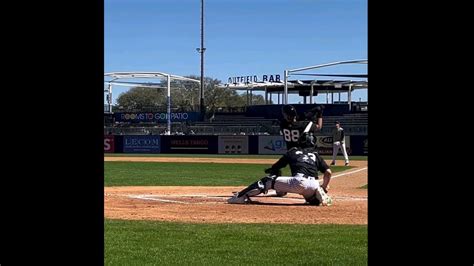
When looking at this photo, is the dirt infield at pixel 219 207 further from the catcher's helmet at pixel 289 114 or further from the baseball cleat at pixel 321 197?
the catcher's helmet at pixel 289 114

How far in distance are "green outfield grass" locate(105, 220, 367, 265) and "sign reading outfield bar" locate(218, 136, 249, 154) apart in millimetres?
33740

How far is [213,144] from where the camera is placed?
43.5 m

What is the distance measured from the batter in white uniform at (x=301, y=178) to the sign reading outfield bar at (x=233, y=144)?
3075cm

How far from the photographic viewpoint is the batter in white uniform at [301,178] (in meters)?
11.6

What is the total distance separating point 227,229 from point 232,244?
1291 millimetres

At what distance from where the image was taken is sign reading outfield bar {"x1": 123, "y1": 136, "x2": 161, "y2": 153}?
4591 cm

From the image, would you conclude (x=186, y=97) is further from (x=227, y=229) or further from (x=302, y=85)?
(x=227, y=229)

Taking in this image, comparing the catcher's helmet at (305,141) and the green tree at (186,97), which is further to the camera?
the green tree at (186,97)

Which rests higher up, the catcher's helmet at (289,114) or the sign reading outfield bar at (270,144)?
the catcher's helmet at (289,114)

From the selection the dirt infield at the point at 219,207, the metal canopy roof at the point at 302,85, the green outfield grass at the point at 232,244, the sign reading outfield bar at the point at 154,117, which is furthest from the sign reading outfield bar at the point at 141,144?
the green outfield grass at the point at 232,244

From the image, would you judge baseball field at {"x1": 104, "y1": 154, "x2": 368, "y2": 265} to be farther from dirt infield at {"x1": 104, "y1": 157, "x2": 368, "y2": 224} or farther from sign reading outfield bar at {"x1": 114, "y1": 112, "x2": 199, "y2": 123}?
sign reading outfield bar at {"x1": 114, "y1": 112, "x2": 199, "y2": 123}
